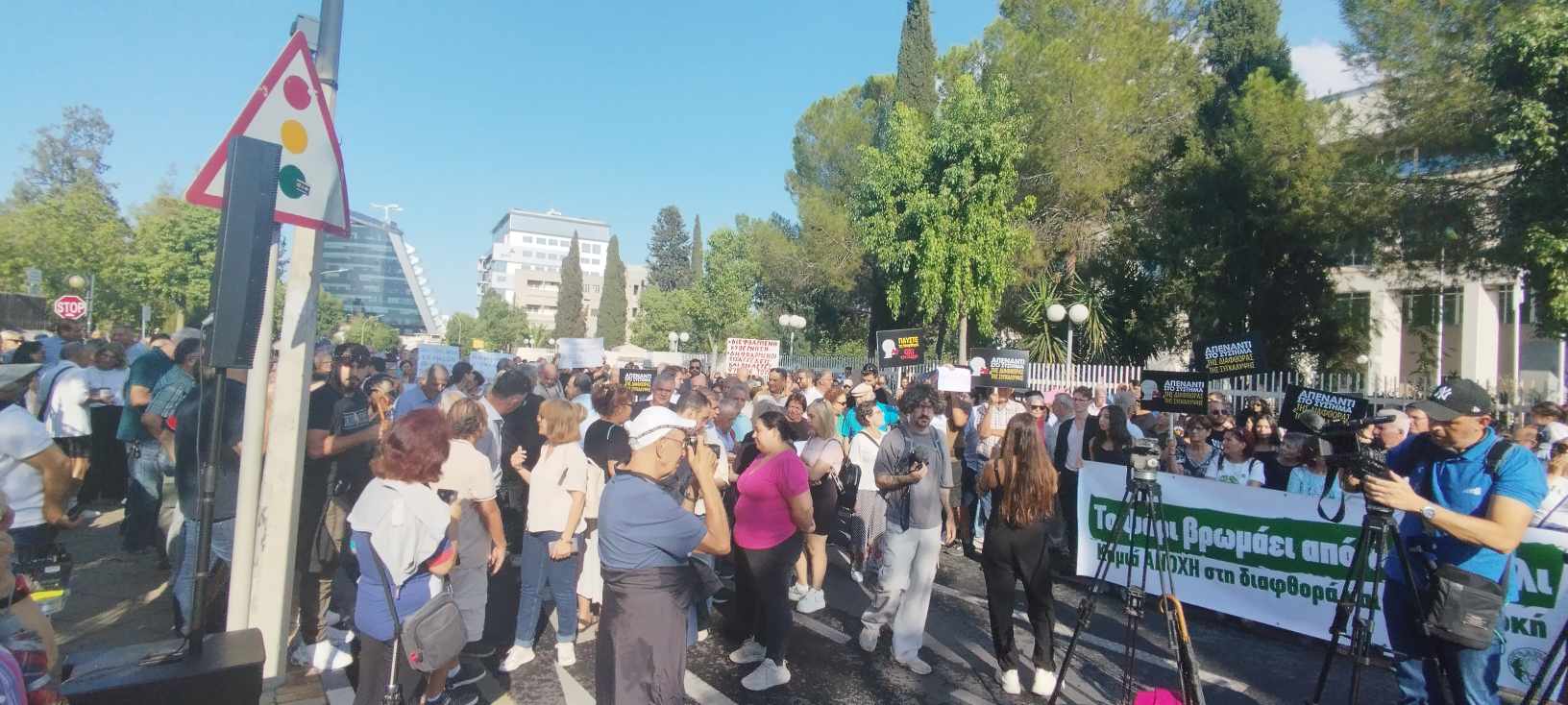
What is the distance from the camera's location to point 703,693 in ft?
16.2

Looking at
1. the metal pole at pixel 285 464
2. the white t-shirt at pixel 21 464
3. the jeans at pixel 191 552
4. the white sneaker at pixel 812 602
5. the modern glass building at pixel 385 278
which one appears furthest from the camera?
the modern glass building at pixel 385 278

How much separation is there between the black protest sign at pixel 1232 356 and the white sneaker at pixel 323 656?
28.3 ft

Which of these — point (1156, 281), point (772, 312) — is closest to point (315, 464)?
point (1156, 281)

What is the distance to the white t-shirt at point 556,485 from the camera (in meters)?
5.23

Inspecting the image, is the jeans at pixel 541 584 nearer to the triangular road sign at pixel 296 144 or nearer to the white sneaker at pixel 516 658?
the white sneaker at pixel 516 658

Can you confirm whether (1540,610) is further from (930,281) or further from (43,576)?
(930,281)

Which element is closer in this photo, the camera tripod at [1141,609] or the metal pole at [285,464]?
the camera tripod at [1141,609]

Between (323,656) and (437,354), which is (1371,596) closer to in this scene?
(323,656)

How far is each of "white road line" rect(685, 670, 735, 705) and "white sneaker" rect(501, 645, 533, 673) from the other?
1.02 meters

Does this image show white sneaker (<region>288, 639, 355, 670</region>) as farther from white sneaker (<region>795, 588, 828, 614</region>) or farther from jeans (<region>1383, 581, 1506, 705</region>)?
jeans (<region>1383, 581, 1506, 705</region>)

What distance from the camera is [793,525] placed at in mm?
5203

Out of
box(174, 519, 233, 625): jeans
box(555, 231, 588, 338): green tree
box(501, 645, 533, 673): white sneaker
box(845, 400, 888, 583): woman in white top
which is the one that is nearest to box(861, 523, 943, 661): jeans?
box(845, 400, 888, 583): woman in white top

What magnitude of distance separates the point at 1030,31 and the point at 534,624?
27289mm

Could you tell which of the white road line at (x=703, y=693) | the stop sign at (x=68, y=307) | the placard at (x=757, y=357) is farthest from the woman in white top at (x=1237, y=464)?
the stop sign at (x=68, y=307)
